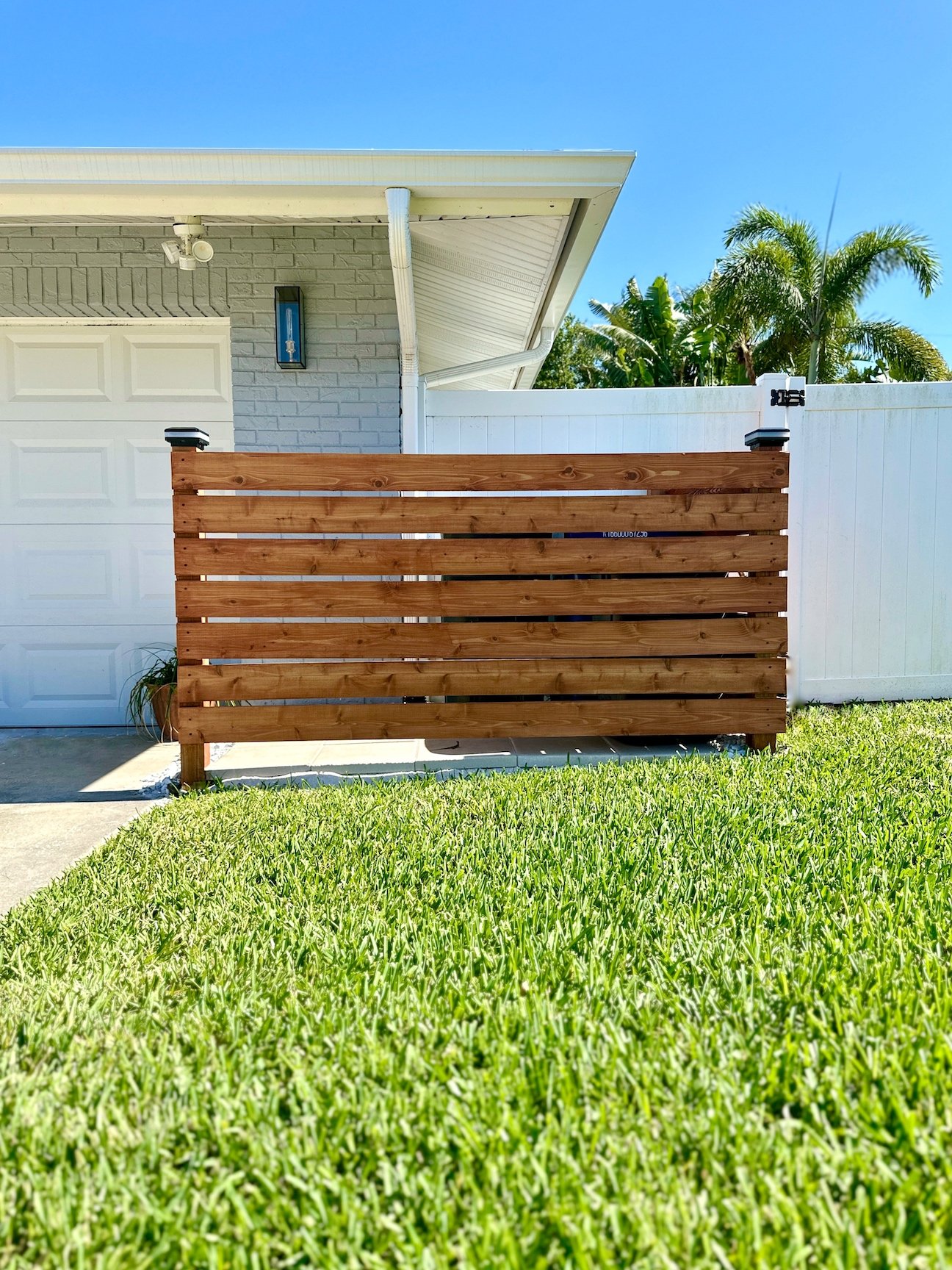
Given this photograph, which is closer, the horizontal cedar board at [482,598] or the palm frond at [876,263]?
the horizontal cedar board at [482,598]

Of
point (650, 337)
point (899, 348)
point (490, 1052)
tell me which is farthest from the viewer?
point (650, 337)

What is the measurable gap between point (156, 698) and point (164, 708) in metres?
0.07

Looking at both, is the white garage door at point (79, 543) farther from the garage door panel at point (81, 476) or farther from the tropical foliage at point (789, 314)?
the tropical foliage at point (789, 314)

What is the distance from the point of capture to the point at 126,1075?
1625mm

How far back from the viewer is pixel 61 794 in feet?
Answer: 13.6

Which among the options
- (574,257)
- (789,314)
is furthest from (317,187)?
(789,314)

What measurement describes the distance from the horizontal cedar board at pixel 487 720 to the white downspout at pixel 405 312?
1.83 m

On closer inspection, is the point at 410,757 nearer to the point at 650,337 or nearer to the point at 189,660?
the point at 189,660

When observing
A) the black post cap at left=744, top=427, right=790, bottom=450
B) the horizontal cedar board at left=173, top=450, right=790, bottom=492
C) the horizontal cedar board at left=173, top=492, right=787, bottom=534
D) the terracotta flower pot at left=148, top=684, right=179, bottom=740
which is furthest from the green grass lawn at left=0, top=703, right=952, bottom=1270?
the terracotta flower pot at left=148, top=684, right=179, bottom=740

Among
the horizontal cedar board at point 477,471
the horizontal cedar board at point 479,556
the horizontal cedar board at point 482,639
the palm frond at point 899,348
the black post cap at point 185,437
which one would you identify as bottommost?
the horizontal cedar board at point 482,639

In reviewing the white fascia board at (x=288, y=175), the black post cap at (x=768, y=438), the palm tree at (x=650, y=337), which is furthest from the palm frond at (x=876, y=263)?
the white fascia board at (x=288, y=175)

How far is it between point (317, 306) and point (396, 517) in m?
1.98

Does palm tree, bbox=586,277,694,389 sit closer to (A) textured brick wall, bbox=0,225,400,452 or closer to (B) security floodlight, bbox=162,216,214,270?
(A) textured brick wall, bbox=0,225,400,452

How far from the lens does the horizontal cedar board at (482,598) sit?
4.20 meters
